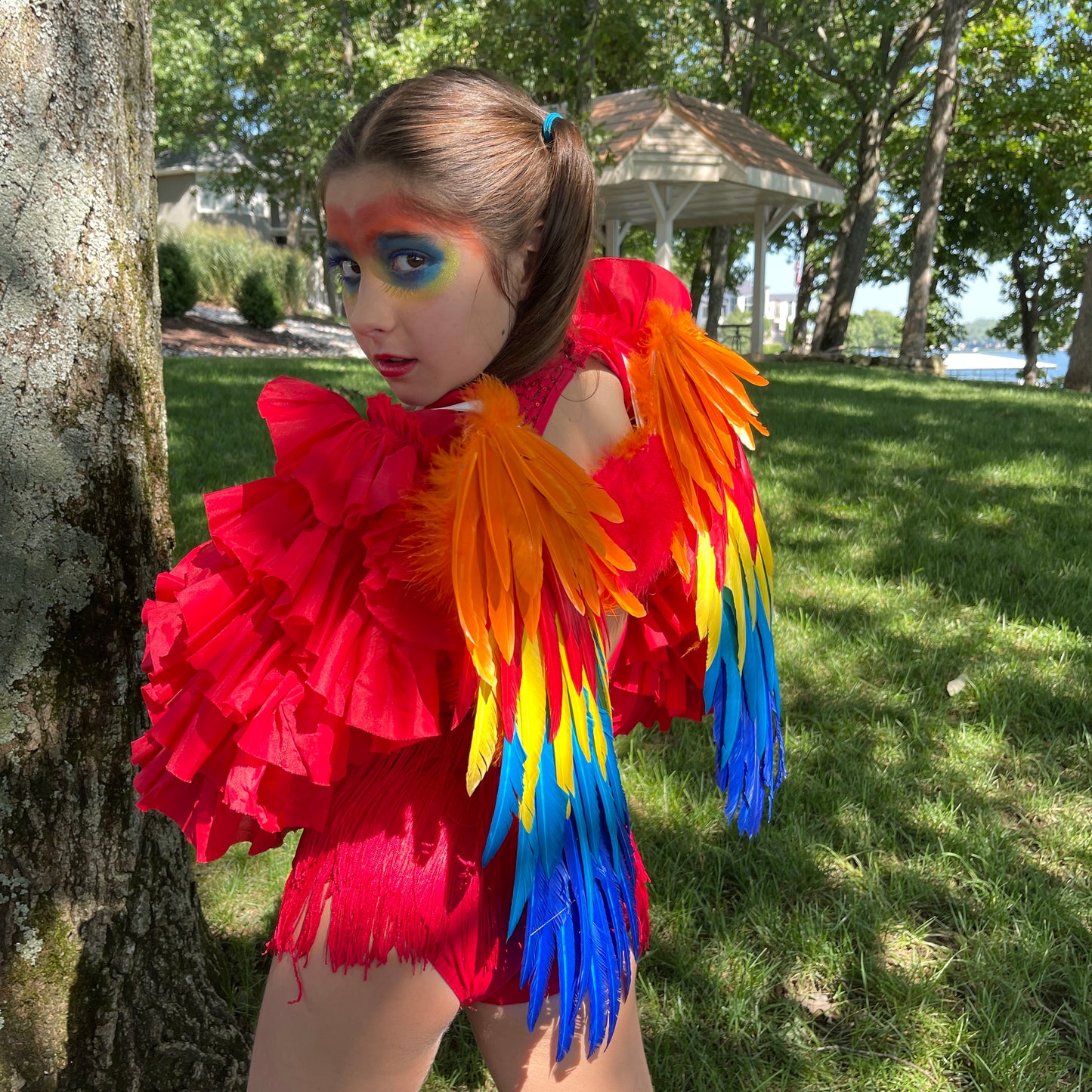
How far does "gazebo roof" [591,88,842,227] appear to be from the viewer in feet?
47.9

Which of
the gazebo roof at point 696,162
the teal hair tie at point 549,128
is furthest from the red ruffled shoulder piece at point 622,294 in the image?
the gazebo roof at point 696,162

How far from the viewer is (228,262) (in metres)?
19.1

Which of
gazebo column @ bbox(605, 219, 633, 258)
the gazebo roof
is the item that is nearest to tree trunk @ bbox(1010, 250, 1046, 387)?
the gazebo roof

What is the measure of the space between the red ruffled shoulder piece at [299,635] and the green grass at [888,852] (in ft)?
4.09

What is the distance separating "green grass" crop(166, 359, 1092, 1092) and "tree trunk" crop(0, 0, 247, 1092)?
52cm

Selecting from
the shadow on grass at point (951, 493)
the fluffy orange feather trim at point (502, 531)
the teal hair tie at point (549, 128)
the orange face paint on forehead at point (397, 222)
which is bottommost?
the shadow on grass at point (951, 493)

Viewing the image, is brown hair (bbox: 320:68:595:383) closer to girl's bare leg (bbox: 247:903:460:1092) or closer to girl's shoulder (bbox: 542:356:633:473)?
girl's shoulder (bbox: 542:356:633:473)

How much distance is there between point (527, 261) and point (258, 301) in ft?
55.6

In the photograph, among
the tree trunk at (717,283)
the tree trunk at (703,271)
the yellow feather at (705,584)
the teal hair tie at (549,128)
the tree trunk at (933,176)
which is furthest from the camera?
the tree trunk at (703,271)

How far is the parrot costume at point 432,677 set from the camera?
111 centimetres

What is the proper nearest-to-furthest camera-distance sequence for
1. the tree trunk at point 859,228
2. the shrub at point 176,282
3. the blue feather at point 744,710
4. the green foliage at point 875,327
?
1. the blue feather at point 744,710
2. the shrub at point 176,282
3. the tree trunk at point 859,228
4. the green foliage at point 875,327

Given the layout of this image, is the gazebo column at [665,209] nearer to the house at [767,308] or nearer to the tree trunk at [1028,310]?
the house at [767,308]

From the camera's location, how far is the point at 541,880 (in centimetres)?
Result: 120

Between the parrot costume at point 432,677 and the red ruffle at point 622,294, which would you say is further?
the red ruffle at point 622,294
